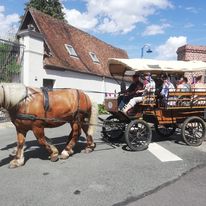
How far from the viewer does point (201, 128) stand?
945 cm

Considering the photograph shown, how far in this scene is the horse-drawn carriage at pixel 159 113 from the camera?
8.48m

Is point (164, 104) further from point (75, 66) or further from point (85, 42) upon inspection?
point (85, 42)

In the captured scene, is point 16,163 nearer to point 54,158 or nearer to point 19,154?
point 19,154

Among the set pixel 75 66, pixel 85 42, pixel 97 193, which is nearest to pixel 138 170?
pixel 97 193

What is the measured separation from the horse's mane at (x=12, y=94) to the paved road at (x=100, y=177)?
124 cm

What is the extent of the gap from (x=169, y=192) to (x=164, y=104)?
3.70 meters

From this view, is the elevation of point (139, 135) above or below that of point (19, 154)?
above

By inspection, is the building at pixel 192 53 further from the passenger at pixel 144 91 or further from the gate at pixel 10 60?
the passenger at pixel 144 91

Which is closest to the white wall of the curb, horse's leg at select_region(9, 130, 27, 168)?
the curb

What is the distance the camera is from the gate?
1447 cm

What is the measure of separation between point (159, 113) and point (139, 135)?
93 centimetres

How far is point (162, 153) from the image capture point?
821 centimetres

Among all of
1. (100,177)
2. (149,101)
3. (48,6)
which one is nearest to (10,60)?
(149,101)

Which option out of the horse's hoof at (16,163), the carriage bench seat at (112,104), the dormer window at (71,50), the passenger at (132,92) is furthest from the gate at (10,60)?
the horse's hoof at (16,163)
